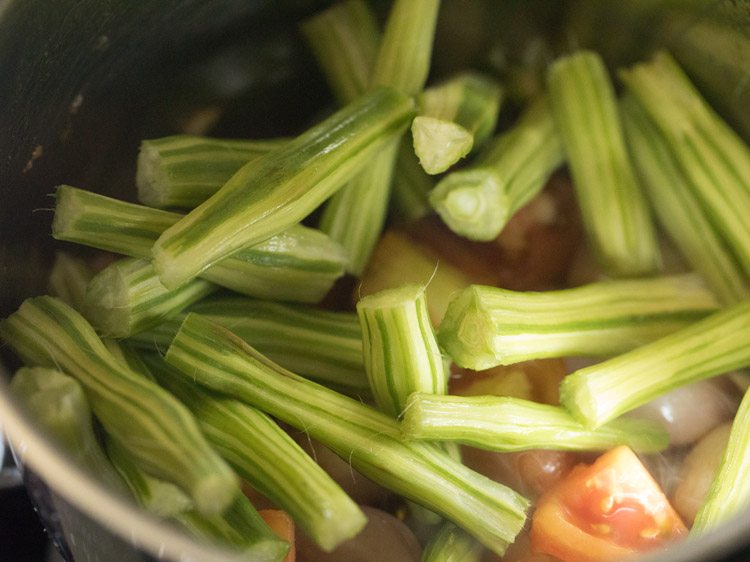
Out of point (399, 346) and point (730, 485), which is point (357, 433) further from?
point (730, 485)

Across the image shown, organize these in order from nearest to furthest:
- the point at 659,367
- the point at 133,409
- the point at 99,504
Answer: the point at 99,504 < the point at 133,409 < the point at 659,367

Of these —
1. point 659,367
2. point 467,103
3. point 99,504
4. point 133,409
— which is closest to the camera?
point 99,504

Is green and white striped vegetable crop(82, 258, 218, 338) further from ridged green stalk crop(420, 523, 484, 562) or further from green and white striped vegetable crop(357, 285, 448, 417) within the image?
ridged green stalk crop(420, 523, 484, 562)

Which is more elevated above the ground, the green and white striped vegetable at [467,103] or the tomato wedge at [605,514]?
the green and white striped vegetable at [467,103]

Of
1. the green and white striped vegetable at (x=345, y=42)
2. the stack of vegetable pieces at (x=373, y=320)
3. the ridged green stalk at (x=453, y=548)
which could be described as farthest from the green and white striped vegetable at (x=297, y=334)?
the green and white striped vegetable at (x=345, y=42)

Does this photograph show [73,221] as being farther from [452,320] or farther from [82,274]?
[452,320]

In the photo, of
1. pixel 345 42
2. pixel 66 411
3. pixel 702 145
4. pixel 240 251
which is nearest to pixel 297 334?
pixel 240 251

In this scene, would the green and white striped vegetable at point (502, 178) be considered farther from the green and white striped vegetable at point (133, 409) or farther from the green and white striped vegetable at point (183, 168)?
the green and white striped vegetable at point (133, 409)
